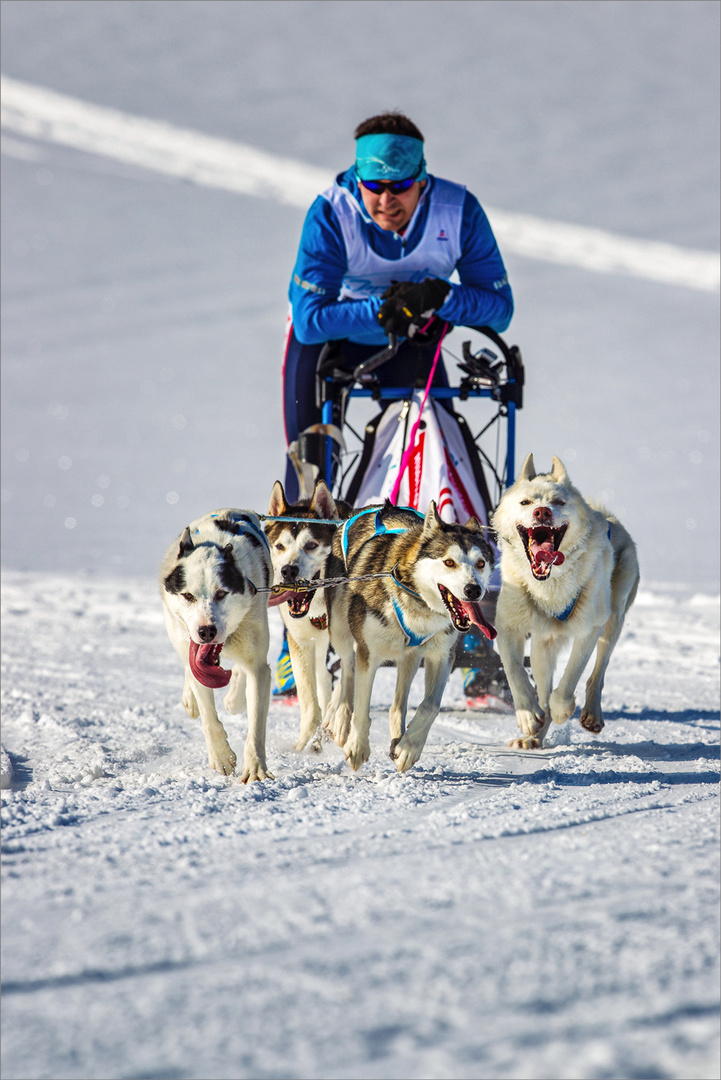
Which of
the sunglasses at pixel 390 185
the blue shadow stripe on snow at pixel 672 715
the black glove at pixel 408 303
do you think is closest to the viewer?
the black glove at pixel 408 303

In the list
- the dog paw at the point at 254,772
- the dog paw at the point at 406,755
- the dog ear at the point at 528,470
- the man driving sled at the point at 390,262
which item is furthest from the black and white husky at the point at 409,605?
the man driving sled at the point at 390,262

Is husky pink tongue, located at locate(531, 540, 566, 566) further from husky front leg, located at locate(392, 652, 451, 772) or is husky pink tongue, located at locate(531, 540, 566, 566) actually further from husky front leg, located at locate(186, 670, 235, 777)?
husky front leg, located at locate(186, 670, 235, 777)

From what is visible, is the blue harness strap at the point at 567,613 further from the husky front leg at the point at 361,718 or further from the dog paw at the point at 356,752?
the dog paw at the point at 356,752

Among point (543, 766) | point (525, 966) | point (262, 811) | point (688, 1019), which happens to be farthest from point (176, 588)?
point (688, 1019)

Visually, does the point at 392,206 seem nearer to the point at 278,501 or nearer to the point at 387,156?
the point at 387,156

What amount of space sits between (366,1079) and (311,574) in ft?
8.28

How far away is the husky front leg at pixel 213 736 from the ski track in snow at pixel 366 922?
0.33 feet

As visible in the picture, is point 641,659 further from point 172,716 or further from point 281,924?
point 281,924

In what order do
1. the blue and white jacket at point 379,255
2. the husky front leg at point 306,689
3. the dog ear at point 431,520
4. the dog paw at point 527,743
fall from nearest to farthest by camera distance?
the dog ear at point 431,520
the dog paw at point 527,743
the husky front leg at point 306,689
the blue and white jacket at point 379,255

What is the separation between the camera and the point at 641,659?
7.08 m

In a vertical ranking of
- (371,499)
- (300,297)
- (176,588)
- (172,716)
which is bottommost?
(172,716)

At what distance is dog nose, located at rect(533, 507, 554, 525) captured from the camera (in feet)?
10.9

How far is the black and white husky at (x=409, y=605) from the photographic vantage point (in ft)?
9.58

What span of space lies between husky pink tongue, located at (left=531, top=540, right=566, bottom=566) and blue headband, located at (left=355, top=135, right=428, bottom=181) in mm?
1772
